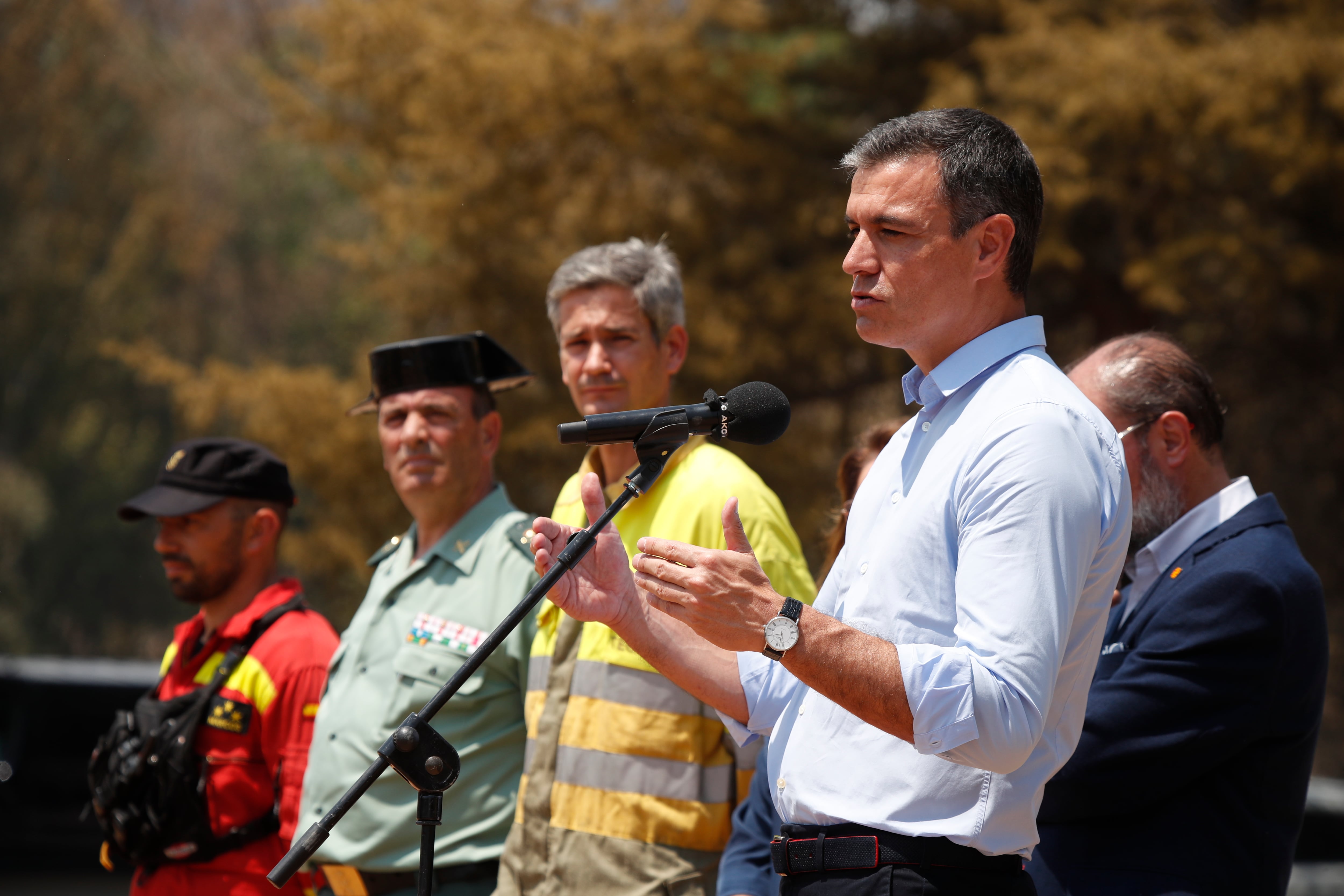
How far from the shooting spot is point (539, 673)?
2.95 meters

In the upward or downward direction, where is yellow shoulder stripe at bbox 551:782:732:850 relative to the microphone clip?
downward

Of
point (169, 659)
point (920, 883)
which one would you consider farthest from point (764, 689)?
point (169, 659)

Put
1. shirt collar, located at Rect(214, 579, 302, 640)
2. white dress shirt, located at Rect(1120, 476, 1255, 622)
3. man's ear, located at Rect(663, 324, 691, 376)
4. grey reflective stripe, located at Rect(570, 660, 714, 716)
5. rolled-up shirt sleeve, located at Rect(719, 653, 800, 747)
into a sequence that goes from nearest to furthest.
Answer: rolled-up shirt sleeve, located at Rect(719, 653, 800, 747), white dress shirt, located at Rect(1120, 476, 1255, 622), grey reflective stripe, located at Rect(570, 660, 714, 716), man's ear, located at Rect(663, 324, 691, 376), shirt collar, located at Rect(214, 579, 302, 640)

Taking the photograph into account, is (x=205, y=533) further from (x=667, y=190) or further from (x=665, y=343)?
→ (x=667, y=190)

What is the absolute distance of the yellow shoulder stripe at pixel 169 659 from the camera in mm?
3678

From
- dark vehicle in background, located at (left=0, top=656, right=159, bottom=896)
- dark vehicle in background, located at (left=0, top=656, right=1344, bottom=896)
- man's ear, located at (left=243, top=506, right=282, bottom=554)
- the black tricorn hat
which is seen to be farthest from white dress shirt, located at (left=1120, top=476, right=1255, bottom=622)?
dark vehicle in background, located at (left=0, top=656, right=159, bottom=896)

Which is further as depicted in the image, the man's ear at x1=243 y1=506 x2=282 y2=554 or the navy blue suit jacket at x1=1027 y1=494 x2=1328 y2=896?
the man's ear at x1=243 y1=506 x2=282 y2=554

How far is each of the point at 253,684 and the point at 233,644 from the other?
158 mm

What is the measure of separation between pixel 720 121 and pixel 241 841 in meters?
6.47

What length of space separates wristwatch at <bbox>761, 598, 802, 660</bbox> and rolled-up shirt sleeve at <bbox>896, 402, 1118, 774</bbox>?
0.14 metres

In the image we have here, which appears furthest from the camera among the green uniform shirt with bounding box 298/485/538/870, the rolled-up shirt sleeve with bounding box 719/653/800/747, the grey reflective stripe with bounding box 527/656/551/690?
the green uniform shirt with bounding box 298/485/538/870

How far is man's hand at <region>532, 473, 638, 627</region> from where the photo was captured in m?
2.00

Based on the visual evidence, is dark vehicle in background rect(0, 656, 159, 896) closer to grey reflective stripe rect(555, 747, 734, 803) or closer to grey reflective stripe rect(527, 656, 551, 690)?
grey reflective stripe rect(527, 656, 551, 690)

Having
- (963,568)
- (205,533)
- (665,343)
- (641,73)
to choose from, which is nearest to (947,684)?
(963,568)
